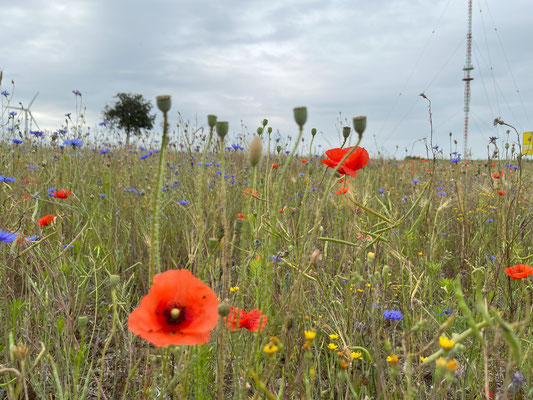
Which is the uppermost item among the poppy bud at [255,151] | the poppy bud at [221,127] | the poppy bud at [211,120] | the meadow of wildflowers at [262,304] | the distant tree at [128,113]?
the distant tree at [128,113]

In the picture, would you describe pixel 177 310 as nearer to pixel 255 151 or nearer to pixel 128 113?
pixel 255 151

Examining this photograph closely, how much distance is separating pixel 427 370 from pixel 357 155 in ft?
3.43

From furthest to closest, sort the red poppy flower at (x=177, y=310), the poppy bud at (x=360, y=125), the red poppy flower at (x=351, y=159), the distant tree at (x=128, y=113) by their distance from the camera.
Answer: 1. the distant tree at (x=128, y=113)
2. the red poppy flower at (x=351, y=159)
3. the poppy bud at (x=360, y=125)
4. the red poppy flower at (x=177, y=310)

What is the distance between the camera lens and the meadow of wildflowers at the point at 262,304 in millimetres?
814

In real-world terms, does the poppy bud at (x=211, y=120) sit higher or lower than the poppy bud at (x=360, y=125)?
higher

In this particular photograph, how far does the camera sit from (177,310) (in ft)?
2.55

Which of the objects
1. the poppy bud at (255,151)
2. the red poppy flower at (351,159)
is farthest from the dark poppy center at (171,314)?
the red poppy flower at (351,159)

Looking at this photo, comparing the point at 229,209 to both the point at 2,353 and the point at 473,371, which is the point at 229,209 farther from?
the point at 473,371

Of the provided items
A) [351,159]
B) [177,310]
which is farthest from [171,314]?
[351,159]

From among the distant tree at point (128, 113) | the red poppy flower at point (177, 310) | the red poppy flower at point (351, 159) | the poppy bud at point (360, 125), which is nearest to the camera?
the red poppy flower at point (177, 310)

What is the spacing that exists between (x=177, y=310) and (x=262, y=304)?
311 mm

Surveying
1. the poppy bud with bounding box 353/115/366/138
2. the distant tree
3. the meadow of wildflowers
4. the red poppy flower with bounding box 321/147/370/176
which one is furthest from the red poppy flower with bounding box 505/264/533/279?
the distant tree

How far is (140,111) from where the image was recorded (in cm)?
2772

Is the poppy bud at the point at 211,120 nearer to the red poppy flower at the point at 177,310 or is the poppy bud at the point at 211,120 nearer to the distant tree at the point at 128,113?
the red poppy flower at the point at 177,310
